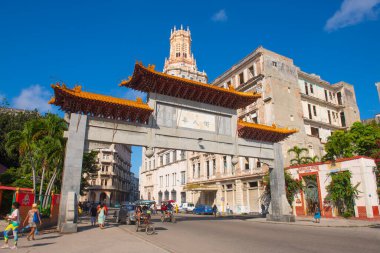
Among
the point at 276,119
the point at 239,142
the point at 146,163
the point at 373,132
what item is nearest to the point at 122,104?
the point at 239,142

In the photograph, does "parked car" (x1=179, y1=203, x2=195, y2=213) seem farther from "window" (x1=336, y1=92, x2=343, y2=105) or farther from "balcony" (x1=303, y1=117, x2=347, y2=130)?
"window" (x1=336, y1=92, x2=343, y2=105)

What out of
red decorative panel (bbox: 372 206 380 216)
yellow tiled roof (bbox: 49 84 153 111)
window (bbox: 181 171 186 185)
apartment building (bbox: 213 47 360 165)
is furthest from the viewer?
window (bbox: 181 171 186 185)

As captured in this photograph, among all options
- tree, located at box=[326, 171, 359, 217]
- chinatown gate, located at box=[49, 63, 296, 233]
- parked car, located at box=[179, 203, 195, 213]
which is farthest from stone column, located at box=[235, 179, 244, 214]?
chinatown gate, located at box=[49, 63, 296, 233]

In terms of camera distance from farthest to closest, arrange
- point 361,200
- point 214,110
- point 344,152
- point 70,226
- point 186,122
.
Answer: point 344,152, point 361,200, point 214,110, point 186,122, point 70,226

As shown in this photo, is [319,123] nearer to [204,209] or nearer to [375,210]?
[375,210]

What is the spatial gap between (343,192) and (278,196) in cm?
750

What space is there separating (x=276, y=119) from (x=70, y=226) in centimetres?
2854

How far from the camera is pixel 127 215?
20.6 metres

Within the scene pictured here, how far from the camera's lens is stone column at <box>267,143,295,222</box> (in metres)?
21.2

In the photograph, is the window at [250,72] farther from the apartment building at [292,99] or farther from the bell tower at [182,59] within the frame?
the bell tower at [182,59]

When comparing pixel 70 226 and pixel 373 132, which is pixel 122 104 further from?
pixel 373 132

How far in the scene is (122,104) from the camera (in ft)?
54.3

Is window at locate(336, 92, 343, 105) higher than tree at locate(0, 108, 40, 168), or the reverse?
window at locate(336, 92, 343, 105)

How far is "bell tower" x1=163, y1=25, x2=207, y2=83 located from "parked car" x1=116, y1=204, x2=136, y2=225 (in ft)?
194
